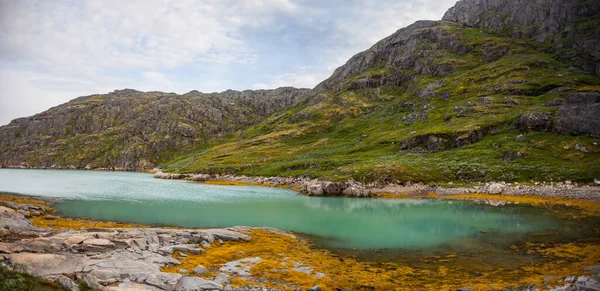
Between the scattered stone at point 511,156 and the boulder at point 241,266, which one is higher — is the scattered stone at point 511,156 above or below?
above

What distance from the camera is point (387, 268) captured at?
28812mm

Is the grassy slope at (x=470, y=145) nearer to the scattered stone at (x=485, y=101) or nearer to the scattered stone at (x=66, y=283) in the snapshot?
the scattered stone at (x=485, y=101)

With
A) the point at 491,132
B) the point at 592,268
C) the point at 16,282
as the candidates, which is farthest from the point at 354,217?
the point at 491,132

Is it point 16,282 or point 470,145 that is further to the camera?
point 470,145

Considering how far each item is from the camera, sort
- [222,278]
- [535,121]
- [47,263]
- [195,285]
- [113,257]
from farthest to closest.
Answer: [535,121] → [113,257] → [222,278] → [195,285] → [47,263]

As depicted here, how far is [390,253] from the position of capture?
34.0 m

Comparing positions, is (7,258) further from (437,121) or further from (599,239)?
(437,121)

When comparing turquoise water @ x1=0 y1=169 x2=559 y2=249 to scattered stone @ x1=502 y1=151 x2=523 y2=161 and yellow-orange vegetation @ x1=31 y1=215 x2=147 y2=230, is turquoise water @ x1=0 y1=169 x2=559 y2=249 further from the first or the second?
scattered stone @ x1=502 y1=151 x2=523 y2=161

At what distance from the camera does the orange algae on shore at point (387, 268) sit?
24.5 m

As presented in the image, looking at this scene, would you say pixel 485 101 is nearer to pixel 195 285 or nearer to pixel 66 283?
pixel 195 285

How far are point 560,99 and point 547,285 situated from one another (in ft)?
454

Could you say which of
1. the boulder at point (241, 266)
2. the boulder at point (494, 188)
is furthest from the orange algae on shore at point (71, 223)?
the boulder at point (494, 188)

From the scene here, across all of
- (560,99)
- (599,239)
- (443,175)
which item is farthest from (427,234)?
(560,99)

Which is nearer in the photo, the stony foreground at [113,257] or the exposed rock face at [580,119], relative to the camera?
the stony foreground at [113,257]
